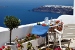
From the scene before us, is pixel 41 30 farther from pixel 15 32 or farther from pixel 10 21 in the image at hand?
pixel 10 21

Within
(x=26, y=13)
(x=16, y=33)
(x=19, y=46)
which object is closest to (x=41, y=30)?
(x=16, y=33)

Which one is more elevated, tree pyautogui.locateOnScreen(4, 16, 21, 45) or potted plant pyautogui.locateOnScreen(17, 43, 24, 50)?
tree pyautogui.locateOnScreen(4, 16, 21, 45)

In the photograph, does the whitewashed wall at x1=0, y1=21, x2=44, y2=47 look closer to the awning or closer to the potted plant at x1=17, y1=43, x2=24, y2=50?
the awning

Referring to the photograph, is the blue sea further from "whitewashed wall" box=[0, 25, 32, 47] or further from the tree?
the tree

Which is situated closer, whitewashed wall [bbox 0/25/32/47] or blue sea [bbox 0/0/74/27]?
whitewashed wall [bbox 0/25/32/47]

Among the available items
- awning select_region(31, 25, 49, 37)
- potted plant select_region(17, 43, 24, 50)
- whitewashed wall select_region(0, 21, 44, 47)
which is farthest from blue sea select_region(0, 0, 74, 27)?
potted plant select_region(17, 43, 24, 50)

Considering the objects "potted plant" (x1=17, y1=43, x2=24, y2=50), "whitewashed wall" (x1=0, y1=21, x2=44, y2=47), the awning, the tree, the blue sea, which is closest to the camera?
"potted plant" (x1=17, y1=43, x2=24, y2=50)

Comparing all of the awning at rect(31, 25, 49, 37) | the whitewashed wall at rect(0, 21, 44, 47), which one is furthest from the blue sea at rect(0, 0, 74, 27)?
the awning at rect(31, 25, 49, 37)

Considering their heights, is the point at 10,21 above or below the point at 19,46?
above

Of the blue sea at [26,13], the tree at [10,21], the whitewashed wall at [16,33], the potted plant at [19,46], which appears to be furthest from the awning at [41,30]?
the blue sea at [26,13]

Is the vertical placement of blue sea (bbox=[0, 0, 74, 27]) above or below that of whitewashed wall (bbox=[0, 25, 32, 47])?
below

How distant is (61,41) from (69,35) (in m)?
0.41

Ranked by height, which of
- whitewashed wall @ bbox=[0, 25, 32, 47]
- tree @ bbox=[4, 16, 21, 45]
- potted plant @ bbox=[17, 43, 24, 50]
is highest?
tree @ bbox=[4, 16, 21, 45]

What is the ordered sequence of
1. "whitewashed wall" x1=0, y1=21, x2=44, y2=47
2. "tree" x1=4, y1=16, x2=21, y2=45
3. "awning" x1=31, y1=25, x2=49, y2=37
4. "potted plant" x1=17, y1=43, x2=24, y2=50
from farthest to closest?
"awning" x1=31, y1=25, x2=49, y2=37
"whitewashed wall" x1=0, y1=21, x2=44, y2=47
"tree" x1=4, y1=16, x2=21, y2=45
"potted plant" x1=17, y1=43, x2=24, y2=50
